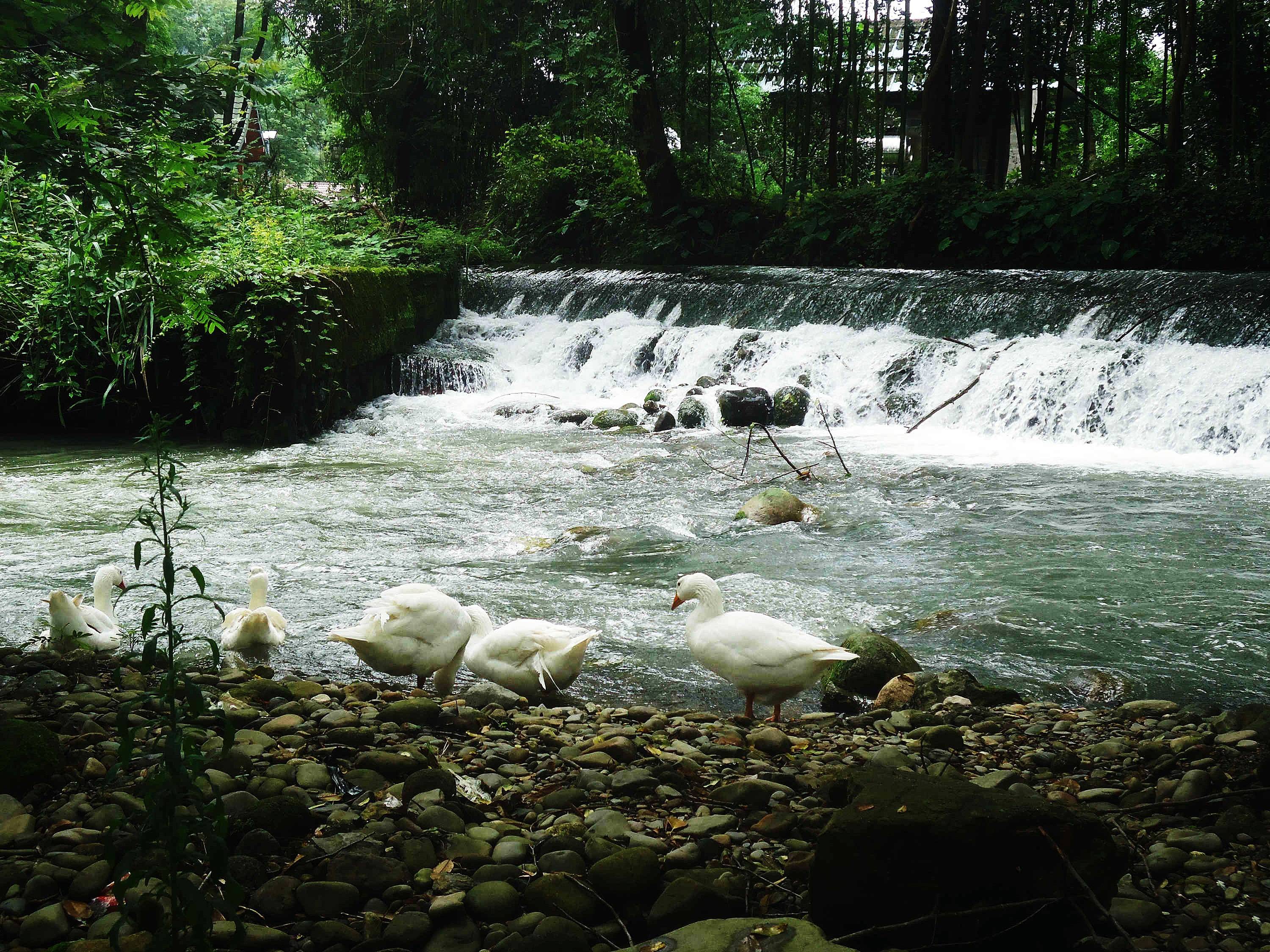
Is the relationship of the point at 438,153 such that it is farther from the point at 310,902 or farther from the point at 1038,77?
the point at 310,902

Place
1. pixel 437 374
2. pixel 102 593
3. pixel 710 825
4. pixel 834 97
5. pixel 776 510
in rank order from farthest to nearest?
1. pixel 834 97
2. pixel 437 374
3. pixel 776 510
4. pixel 102 593
5. pixel 710 825

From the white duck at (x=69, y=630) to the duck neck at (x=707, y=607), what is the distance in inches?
98.0

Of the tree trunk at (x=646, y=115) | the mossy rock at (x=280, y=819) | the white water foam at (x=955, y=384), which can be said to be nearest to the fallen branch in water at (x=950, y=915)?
the mossy rock at (x=280, y=819)

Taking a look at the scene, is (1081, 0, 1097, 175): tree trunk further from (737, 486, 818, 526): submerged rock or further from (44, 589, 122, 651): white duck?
(44, 589, 122, 651): white duck

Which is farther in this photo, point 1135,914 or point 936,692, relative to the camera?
point 936,692

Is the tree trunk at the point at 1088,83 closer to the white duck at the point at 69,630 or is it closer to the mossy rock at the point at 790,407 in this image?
the mossy rock at the point at 790,407

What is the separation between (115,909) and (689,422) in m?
9.66

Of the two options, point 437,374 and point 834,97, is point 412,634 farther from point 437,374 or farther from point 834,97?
point 834,97

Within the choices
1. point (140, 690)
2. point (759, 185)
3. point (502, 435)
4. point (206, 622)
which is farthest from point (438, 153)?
point (140, 690)

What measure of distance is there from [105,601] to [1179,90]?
16.0 meters

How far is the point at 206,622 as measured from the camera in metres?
5.05

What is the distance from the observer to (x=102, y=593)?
15.6ft

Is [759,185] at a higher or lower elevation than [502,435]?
higher

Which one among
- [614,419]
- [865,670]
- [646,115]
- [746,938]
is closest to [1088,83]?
[646,115]
